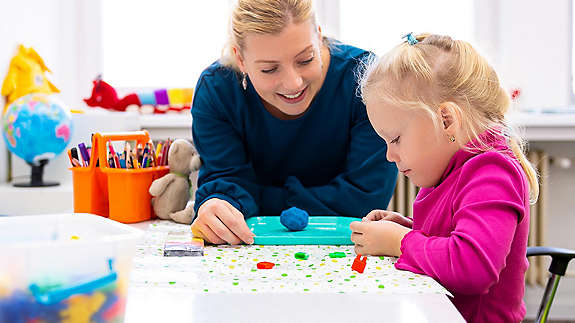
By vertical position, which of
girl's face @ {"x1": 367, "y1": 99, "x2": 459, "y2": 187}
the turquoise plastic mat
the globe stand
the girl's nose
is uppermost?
the girl's nose

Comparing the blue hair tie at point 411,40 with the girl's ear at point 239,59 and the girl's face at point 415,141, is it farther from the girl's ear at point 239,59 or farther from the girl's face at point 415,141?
the girl's ear at point 239,59

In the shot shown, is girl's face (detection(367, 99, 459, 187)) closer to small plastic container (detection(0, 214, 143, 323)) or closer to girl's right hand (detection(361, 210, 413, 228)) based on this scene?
girl's right hand (detection(361, 210, 413, 228))

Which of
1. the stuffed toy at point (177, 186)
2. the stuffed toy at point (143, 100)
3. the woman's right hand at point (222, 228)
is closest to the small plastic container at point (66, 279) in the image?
the woman's right hand at point (222, 228)

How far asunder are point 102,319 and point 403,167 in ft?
1.65

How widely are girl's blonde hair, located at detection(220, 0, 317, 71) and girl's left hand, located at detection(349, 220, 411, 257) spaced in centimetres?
40

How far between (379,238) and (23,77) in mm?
1538

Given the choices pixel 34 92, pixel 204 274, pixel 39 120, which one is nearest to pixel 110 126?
pixel 39 120

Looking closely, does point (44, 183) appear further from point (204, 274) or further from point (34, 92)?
point (204, 274)

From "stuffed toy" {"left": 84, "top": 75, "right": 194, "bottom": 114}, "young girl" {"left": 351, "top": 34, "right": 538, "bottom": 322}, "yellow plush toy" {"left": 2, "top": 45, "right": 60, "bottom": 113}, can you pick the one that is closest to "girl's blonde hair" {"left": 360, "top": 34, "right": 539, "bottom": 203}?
"young girl" {"left": 351, "top": 34, "right": 538, "bottom": 322}

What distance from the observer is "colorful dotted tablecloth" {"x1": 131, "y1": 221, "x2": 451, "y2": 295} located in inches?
28.2

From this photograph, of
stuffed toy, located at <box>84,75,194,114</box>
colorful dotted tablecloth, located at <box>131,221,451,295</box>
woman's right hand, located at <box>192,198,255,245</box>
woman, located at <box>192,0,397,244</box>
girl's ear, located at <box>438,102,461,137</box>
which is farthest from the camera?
stuffed toy, located at <box>84,75,194,114</box>

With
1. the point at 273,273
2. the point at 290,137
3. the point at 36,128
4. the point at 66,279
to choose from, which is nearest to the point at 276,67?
the point at 290,137

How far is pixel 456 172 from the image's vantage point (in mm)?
837

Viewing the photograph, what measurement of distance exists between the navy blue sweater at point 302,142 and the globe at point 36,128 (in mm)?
739
